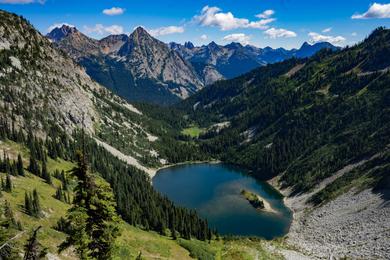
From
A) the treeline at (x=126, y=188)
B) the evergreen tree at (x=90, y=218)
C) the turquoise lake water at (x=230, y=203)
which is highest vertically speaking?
the evergreen tree at (x=90, y=218)

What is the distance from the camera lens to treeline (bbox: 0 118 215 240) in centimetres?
11025

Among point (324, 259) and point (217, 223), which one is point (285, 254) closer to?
point (324, 259)

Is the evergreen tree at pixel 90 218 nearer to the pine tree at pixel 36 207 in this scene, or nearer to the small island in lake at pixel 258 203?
the pine tree at pixel 36 207

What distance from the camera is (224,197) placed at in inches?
6496

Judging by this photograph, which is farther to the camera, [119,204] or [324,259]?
[119,204]

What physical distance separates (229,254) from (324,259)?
24752 millimetres

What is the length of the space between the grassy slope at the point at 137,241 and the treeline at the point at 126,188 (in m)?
6.17

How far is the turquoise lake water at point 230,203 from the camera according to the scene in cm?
13088

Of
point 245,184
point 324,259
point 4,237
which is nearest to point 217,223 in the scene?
point 324,259

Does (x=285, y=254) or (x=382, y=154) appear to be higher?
(x=382, y=154)

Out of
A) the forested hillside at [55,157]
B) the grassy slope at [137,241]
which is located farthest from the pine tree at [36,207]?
the grassy slope at [137,241]

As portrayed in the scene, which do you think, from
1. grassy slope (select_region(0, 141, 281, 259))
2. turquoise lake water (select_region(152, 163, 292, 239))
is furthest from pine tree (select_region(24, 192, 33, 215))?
turquoise lake water (select_region(152, 163, 292, 239))

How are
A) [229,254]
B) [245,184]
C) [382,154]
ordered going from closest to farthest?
[229,254]
[382,154]
[245,184]

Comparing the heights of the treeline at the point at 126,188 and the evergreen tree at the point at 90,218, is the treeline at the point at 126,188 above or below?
below
